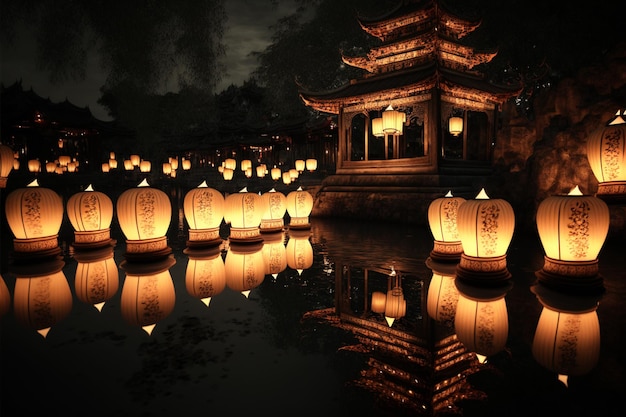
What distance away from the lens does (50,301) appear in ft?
13.9

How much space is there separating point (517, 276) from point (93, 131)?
117 feet

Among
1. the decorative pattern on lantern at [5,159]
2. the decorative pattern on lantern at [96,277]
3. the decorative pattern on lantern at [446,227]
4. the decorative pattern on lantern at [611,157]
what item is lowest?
the decorative pattern on lantern at [96,277]

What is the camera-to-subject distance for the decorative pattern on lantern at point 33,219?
5.64m

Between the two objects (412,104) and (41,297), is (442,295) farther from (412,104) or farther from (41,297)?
(412,104)

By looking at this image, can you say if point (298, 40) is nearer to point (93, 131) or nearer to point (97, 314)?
point (93, 131)

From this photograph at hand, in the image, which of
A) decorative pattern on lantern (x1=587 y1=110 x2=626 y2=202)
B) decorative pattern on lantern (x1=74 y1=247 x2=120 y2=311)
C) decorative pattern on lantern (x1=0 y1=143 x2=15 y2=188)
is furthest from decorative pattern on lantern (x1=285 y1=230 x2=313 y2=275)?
decorative pattern on lantern (x1=0 y1=143 x2=15 y2=188)

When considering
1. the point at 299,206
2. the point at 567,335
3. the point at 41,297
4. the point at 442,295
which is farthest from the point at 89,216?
the point at 567,335

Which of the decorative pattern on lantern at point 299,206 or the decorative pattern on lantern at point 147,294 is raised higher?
the decorative pattern on lantern at point 299,206

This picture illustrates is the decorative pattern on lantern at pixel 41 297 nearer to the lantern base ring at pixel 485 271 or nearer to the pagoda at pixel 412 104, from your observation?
the lantern base ring at pixel 485 271

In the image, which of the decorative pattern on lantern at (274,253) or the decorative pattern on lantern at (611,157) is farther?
the decorative pattern on lantern at (611,157)

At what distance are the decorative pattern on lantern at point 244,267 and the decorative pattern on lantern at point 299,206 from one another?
212 centimetres

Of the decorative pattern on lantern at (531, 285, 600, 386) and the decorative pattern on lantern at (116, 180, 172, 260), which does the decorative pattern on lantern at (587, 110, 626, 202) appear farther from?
the decorative pattern on lantern at (116, 180, 172, 260)

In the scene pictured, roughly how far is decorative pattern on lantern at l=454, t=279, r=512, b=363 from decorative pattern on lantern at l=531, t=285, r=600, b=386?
0.99 feet

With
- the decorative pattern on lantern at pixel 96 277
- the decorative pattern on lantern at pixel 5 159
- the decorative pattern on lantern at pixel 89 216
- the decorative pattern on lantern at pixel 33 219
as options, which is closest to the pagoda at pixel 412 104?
the decorative pattern on lantern at pixel 89 216
